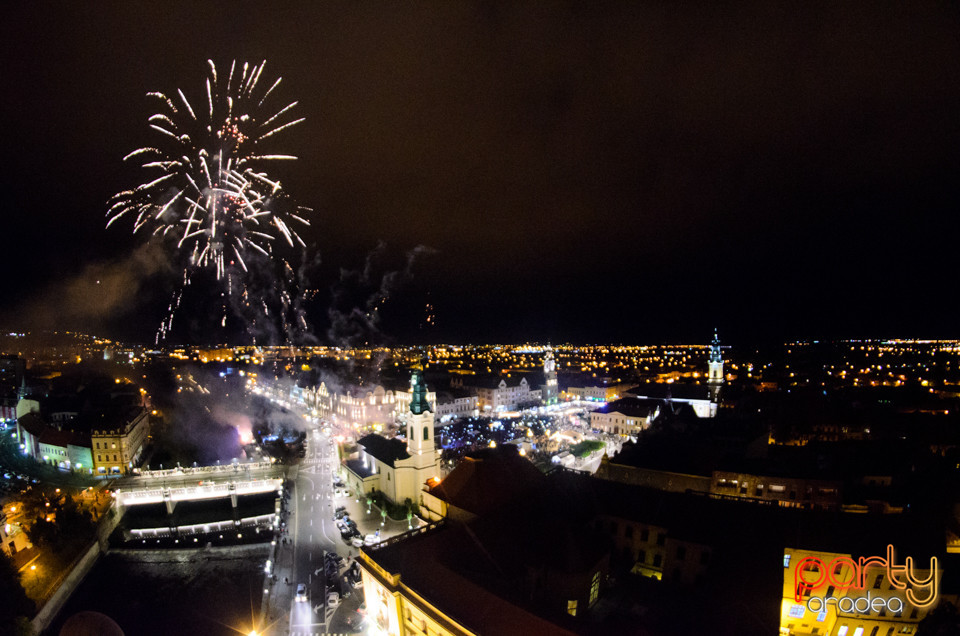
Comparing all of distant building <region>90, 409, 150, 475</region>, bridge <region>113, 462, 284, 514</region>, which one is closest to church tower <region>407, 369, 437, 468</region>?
bridge <region>113, 462, 284, 514</region>

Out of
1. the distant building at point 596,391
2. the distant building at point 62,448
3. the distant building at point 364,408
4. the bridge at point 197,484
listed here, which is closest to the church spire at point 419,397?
the bridge at point 197,484

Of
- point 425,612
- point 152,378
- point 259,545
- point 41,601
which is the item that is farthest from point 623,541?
point 152,378

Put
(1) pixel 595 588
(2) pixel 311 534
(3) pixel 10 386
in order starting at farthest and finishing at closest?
(3) pixel 10 386, (2) pixel 311 534, (1) pixel 595 588

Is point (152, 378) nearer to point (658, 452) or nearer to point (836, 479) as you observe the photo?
point (658, 452)

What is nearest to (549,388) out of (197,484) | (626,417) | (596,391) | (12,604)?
(596,391)

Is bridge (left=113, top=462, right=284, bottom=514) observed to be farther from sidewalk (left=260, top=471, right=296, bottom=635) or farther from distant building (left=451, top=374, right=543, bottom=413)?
distant building (left=451, top=374, right=543, bottom=413)

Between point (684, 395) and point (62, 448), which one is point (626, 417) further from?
point (62, 448)
